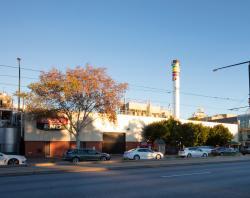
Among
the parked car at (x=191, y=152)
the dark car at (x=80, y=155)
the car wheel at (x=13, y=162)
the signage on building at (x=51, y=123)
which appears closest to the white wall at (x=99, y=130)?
the signage on building at (x=51, y=123)

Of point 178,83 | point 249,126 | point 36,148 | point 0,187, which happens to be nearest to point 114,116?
point 36,148

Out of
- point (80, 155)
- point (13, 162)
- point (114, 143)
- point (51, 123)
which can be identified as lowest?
point (13, 162)

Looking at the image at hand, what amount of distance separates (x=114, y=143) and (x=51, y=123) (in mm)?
11447

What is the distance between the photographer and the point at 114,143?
54.7 meters

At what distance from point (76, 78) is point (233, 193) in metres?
30.8

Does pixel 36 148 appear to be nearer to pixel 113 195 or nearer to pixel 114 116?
pixel 114 116

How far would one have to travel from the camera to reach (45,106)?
4334 centimetres

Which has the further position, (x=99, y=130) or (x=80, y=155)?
(x=99, y=130)

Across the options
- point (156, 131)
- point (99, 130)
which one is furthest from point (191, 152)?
point (99, 130)

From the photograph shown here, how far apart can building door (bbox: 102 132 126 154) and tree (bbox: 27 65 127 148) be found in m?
9.61

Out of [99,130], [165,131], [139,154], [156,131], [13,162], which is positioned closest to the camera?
[13,162]

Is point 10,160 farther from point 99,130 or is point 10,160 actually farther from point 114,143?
point 114,143

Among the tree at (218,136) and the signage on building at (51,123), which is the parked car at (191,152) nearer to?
the tree at (218,136)

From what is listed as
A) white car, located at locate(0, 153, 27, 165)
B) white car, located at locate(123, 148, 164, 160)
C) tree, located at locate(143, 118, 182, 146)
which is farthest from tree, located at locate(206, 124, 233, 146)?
white car, located at locate(0, 153, 27, 165)
